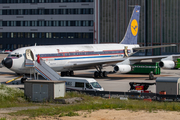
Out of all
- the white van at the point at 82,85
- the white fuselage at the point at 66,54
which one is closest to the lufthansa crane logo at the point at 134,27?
the white fuselage at the point at 66,54

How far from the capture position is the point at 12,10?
113 m

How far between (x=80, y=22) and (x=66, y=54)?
2715 inches

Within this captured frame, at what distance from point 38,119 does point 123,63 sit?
2479 cm

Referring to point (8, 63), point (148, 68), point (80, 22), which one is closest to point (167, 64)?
point (148, 68)

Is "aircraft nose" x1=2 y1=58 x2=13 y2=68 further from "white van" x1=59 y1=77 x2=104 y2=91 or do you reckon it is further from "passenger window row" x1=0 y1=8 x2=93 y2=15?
"passenger window row" x1=0 y1=8 x2=93 y2=15

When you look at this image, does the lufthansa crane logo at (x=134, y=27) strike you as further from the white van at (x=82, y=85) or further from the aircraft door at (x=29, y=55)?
the white van at (x=82, y=85)

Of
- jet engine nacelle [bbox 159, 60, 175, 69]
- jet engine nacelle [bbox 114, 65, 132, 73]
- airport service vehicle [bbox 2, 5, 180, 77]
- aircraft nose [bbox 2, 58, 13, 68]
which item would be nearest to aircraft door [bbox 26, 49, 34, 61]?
airport service vehicle [bbox 2, 5, 180, 77]

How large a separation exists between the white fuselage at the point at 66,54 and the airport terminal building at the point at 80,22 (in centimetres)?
4552

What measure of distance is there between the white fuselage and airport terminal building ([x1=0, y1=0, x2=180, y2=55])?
149 ft

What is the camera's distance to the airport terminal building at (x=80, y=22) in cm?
9300

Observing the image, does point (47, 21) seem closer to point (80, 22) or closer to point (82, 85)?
point (80, 22)

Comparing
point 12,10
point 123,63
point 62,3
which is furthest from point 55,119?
point 12,10

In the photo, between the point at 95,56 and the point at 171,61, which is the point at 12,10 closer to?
the point at 95,56

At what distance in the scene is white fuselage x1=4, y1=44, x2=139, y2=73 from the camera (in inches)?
1453
